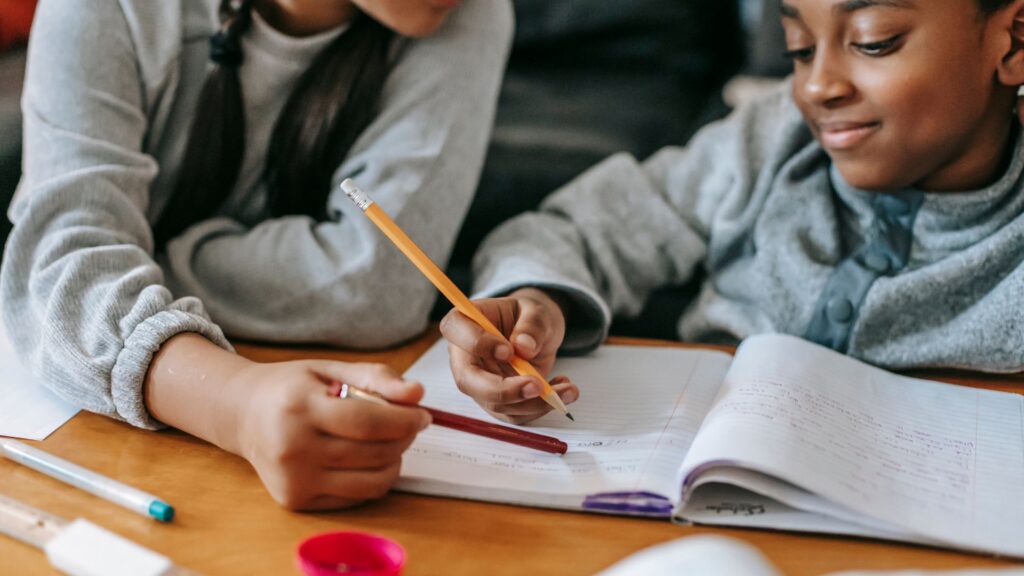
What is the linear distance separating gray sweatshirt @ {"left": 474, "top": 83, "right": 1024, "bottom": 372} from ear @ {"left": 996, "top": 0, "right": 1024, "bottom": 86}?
8 centimetres

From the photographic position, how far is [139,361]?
697 mm

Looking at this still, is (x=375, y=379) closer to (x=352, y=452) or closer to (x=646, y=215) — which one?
(x=352, y=452)

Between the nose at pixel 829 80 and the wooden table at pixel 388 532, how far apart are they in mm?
408

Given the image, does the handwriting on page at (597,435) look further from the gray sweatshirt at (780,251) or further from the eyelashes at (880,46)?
the eyelashes at (880,46)

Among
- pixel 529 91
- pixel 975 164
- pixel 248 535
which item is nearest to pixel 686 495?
pixel 248 535

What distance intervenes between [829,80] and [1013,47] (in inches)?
6.1

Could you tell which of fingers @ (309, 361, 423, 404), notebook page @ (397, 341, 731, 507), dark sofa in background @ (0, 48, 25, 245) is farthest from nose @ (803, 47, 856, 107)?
dark sofa in background @ (0, 48, 25, 245)

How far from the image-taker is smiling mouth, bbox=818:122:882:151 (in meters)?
0.86

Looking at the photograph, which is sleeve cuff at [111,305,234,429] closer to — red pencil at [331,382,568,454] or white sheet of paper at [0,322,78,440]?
white sheet of paper at [0,322,78,440]

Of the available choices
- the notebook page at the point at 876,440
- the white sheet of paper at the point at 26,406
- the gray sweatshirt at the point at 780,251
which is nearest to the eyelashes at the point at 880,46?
the gray sweatshirt at the point at 780,251

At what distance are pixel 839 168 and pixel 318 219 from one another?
1.63ft

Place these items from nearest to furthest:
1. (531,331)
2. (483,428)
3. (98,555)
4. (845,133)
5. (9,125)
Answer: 1. (98,555)
2. (483,428)
3. (531,331)
4. (845,133)
5. (9,125)

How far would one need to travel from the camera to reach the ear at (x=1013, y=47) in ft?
2.74

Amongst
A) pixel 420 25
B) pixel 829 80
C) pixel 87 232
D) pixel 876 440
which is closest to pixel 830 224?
pixel 829 80
